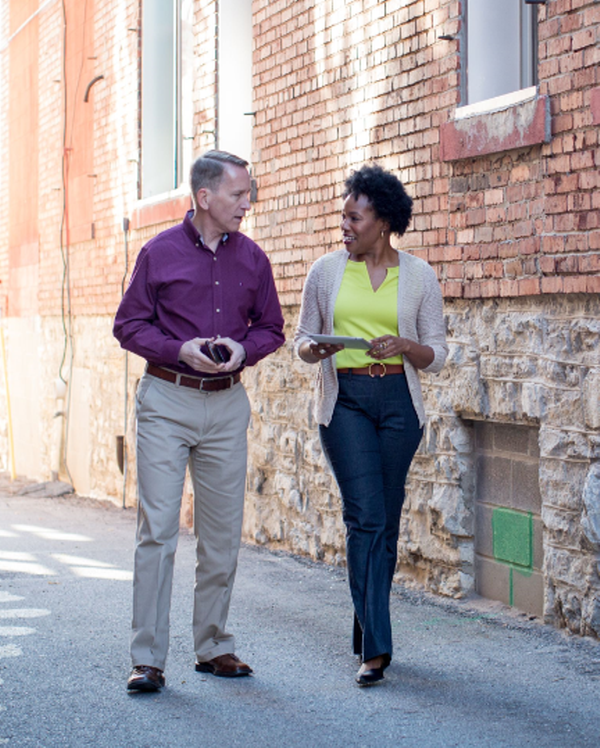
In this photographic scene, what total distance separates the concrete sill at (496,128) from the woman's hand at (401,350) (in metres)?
1.43

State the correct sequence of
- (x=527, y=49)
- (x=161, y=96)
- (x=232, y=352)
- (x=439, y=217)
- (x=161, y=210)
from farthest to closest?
(x=161, y=96) → (x=161, y=210) → (x=439, y=217) → (x=527, y=49) → (x=232, y=352)

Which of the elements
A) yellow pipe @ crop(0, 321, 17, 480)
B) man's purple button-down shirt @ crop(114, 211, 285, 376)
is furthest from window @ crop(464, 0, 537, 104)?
yellow pipe @ crop(0, 321, 17, 480)

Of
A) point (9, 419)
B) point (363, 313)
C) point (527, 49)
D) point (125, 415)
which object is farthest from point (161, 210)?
point (9, 419)

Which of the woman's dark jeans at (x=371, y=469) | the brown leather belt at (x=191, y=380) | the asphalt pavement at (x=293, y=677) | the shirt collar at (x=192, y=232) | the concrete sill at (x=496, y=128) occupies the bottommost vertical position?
the asphalt pavement at (x=293, y=677)

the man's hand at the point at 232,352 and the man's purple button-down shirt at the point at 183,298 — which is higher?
the man's purple button-down shirt at the point at 183,298

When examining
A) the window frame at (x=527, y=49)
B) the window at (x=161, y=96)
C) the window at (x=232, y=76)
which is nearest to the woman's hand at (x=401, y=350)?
the window frame at (x=527, y=49)

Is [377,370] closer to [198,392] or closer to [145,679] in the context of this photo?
[198,392]

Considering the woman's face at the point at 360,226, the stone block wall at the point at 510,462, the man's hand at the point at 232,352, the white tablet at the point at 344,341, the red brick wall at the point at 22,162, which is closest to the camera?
the white tablet at the point at 344,341

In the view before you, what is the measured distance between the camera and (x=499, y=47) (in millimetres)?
6305

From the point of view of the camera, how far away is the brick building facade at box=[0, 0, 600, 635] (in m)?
5.55

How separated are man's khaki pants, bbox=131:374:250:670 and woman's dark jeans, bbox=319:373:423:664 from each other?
0.42m

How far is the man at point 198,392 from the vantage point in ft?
15.3

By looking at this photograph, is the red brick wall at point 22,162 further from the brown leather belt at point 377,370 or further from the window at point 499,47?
the brown leather belt at point 377,370

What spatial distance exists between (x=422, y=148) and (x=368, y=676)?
322 centimetres
